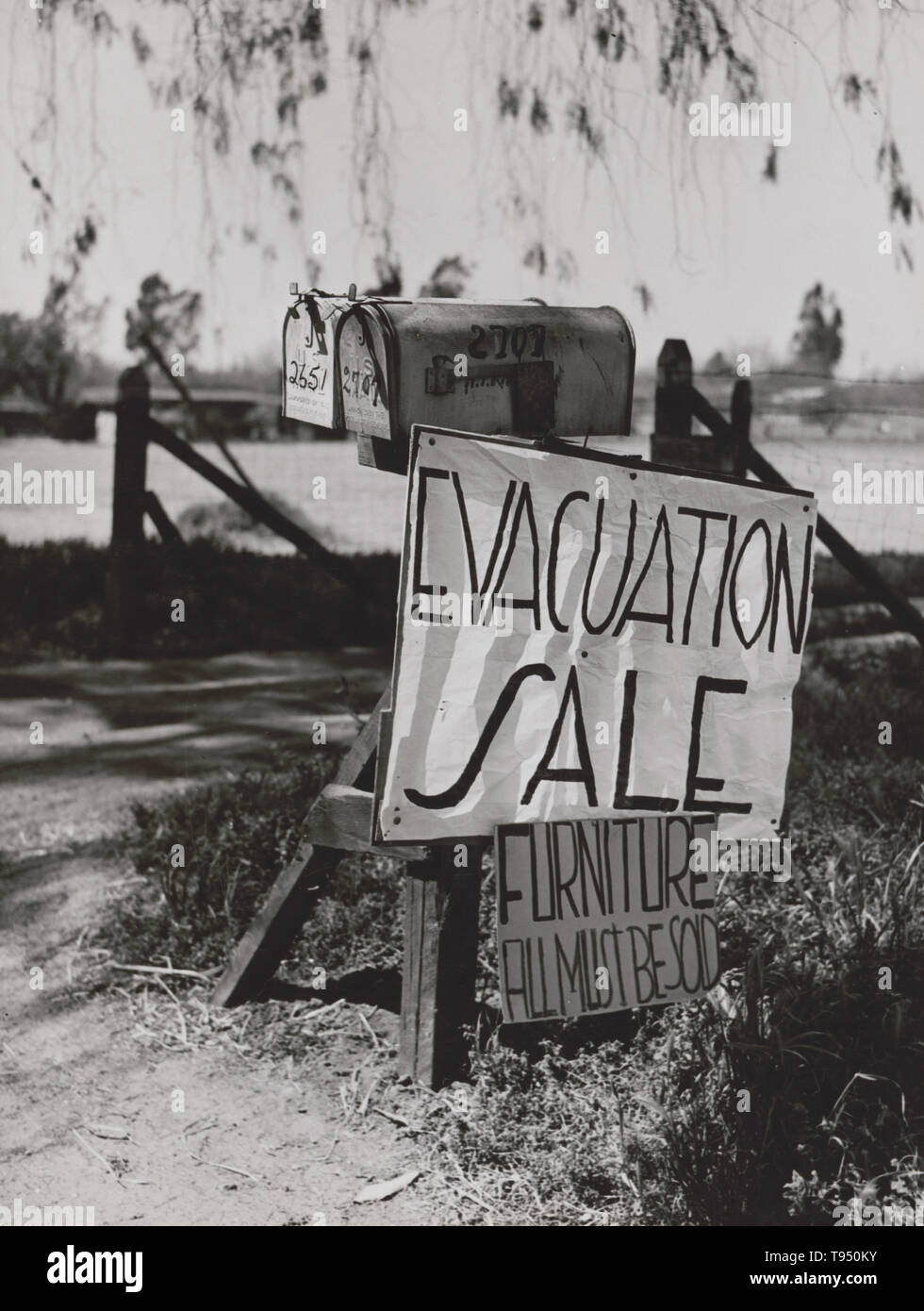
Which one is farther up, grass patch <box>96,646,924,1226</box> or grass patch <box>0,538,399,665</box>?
grass patch <box>0,538,399,665</box>

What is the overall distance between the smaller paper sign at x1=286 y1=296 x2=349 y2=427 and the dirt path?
5.99ft

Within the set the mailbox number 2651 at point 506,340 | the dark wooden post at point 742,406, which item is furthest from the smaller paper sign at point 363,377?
the dark wooden post at point 742,406

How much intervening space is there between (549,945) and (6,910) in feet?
7.96

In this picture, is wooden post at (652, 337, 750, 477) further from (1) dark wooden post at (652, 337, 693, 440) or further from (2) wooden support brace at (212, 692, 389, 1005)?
(2) wooden support brace at (212, 692, 389, 1005)

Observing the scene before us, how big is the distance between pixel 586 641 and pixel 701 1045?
120cm

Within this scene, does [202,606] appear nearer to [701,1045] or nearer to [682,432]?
[682,432]

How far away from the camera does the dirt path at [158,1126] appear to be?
3.48m

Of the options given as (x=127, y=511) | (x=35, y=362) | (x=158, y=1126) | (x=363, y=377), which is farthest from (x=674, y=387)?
(x=35, y=362)

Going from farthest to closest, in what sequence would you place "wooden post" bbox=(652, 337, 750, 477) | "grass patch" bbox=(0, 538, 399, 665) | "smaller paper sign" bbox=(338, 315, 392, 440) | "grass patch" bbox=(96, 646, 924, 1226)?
"grass patch" bbox=(0, 538, 399, 665) → "wooden post" bbox=(652, 337, 750, 477) → "grass patch" bbox=(96, 646, 924, 1226) → "smaller paper sign" bbox=(338, 315, 392, 440)

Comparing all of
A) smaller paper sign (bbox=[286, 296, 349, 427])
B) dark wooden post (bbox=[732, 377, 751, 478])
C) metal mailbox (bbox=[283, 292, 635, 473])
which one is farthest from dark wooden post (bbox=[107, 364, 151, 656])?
metal mailbox (bbox=[283, 292, 635, 473])

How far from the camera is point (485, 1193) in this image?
346 centimetres

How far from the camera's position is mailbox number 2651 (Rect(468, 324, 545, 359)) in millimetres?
3227

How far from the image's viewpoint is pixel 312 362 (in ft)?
11.5
